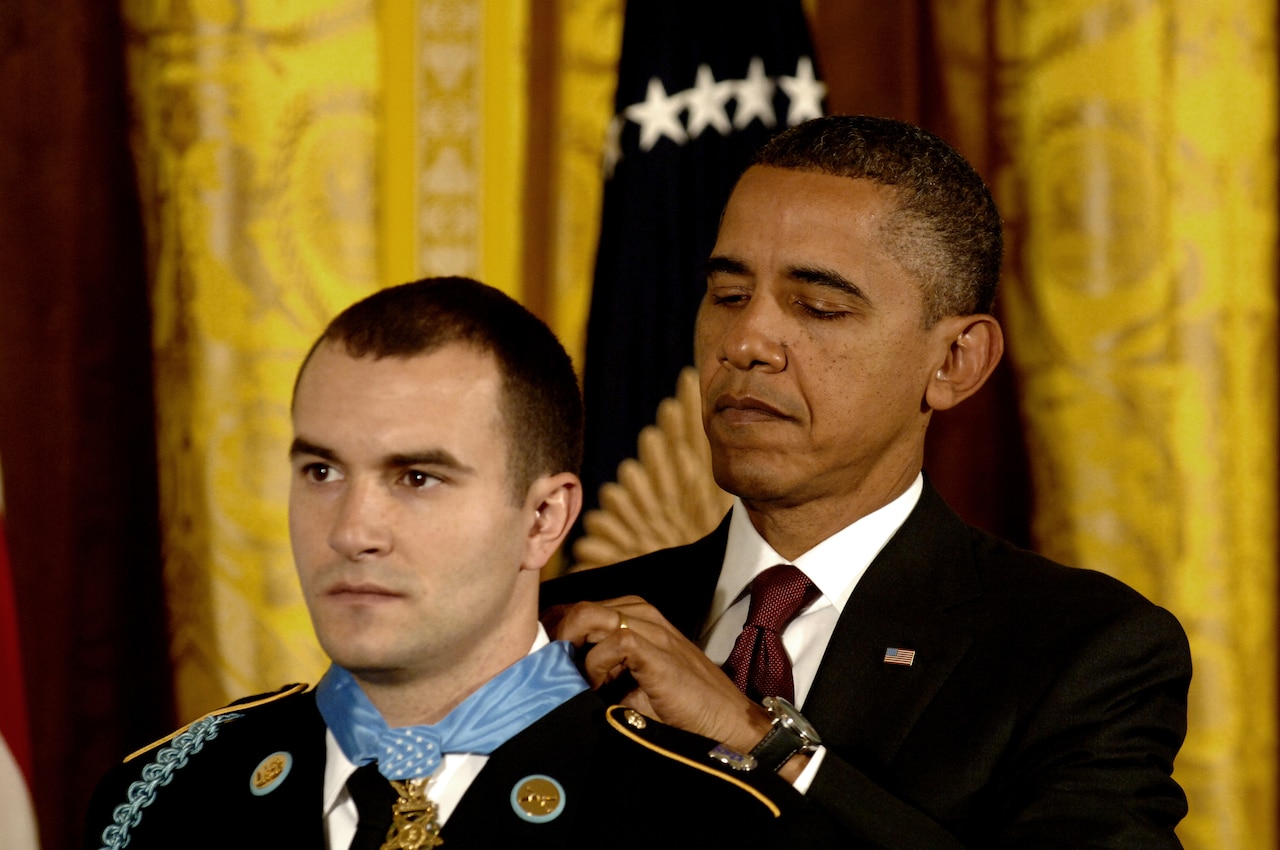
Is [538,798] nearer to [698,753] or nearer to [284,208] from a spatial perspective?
[698,753]

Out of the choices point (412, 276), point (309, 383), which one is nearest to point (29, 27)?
point (412, 276)

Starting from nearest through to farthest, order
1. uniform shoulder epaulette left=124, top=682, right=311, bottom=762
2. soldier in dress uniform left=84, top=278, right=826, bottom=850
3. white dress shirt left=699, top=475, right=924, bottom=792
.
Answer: soldier in dress uniform left=84, top=278, right=826, bottom=850 < uniform shoulder epaulette left=124, top=682, right=311, bottom=762 < white dress shirt left=699, top=475, right=924, bottom=792

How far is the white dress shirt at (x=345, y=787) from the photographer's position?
1334 mm

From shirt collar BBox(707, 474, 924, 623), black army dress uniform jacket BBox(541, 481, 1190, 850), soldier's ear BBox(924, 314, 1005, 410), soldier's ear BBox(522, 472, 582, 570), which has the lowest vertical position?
black army dress uniform jacket BBox(541, 481, 1190, 850)

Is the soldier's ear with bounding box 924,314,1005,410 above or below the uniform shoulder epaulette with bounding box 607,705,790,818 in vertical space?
above

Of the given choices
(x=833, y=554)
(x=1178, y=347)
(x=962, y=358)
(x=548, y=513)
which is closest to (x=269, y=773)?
(x=548, y=513)

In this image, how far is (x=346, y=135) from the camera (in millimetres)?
3041

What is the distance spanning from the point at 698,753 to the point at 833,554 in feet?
1.91

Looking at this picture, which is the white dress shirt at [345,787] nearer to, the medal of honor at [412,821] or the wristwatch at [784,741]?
the medal of honor at [412,821]

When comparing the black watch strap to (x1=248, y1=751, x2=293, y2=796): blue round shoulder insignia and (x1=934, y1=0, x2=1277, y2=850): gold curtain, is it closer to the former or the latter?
(x1=248, y1=751, x2=293, y2=796): blue round shoulder insignia

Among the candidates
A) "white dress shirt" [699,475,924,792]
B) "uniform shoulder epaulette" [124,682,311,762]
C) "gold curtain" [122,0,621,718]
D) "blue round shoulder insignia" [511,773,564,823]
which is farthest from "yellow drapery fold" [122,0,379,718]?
"blue round shoulder insignia" [511,773,564,823]

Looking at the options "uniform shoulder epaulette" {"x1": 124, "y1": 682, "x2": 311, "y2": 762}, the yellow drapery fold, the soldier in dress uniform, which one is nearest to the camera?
the soldier in dress uniform

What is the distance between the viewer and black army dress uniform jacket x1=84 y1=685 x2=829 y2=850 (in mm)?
1318

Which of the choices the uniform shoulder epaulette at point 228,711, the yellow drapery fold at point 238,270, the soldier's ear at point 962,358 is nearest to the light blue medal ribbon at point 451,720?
the uniform shoulder epaulette at point 228,711
